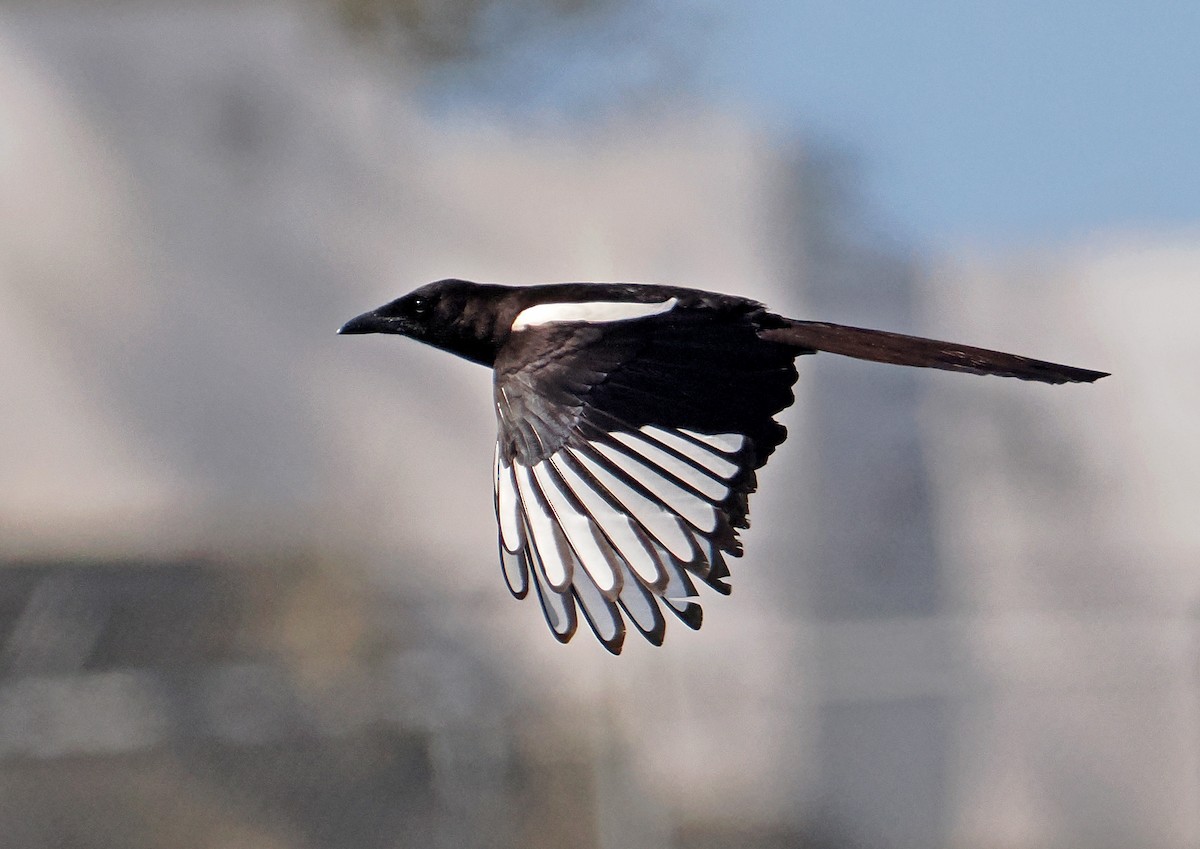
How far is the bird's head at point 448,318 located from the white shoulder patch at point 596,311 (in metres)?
0.13

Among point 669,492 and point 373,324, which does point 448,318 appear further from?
point 669,492

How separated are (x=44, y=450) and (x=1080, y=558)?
12.4 feet

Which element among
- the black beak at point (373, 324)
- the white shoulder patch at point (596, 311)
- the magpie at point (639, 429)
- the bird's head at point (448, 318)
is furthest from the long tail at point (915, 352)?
the black beak at point (373, 324)

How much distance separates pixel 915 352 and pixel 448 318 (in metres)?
0.61

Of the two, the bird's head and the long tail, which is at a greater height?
the bird's head

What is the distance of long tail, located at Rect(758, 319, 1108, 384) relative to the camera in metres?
1.93

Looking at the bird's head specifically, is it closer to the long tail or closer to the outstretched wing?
the outstretched wing

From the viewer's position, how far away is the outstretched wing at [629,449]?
6.23ft

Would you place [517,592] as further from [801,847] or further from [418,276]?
[418,276]

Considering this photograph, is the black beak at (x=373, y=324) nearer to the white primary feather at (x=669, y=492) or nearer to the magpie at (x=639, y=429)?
the magpie at (x=639, y=429)

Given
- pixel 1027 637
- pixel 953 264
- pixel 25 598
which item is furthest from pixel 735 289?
pixel 25 598

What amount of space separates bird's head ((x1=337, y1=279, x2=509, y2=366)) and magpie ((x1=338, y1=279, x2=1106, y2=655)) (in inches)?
2.3

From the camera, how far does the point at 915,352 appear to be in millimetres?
2008

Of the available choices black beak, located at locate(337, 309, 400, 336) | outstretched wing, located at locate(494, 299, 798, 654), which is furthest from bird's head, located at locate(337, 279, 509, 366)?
outstretched wing, located at locate(494, 299, 798, 654)
